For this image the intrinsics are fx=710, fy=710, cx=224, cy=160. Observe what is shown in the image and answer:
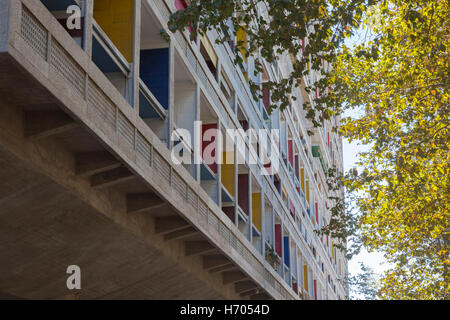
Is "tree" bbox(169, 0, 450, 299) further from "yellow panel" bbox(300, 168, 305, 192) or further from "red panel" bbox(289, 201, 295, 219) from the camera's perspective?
"yellow panel" bbox(300, 168, 305, 192)

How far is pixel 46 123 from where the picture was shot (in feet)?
25.4

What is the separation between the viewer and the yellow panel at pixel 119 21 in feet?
35.3

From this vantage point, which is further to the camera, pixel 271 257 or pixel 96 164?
pixel 271 257

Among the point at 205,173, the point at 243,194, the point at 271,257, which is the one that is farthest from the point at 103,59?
the point at 271,257

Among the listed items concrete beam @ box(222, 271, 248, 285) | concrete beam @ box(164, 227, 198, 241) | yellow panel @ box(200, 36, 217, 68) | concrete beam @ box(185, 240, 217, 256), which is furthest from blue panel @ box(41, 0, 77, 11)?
concrete beam @ box(222, 271, 248, 285)

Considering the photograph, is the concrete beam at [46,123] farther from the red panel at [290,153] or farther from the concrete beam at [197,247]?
the red panel at [290,153]

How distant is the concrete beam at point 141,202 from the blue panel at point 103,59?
73.9 inches

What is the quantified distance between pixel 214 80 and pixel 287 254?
10804 mm

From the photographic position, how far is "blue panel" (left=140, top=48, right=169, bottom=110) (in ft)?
40.9

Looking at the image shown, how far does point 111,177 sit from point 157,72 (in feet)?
12.2

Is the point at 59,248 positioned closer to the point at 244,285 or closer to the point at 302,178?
the point at 244,285

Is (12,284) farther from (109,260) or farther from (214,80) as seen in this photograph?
(214,80)

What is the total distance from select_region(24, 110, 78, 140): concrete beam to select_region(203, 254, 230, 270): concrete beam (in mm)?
7097
